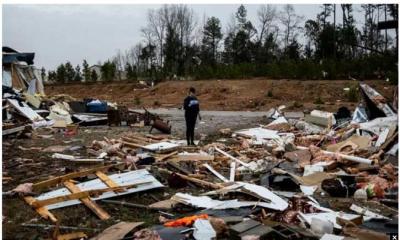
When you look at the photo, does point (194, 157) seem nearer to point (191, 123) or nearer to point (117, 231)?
point (191, 123)

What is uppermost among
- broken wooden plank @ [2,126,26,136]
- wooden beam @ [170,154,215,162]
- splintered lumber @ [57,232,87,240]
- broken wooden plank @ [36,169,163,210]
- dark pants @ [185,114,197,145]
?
dark pants @ [185,114,197,145]

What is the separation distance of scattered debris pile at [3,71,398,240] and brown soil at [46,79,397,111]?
47.7 ft

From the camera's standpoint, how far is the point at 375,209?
649 cm

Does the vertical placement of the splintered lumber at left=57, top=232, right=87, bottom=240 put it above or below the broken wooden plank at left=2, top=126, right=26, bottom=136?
below

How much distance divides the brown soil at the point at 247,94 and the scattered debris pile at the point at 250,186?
14.5 metres

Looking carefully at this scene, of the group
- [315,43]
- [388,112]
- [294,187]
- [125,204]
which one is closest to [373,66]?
[315,43]

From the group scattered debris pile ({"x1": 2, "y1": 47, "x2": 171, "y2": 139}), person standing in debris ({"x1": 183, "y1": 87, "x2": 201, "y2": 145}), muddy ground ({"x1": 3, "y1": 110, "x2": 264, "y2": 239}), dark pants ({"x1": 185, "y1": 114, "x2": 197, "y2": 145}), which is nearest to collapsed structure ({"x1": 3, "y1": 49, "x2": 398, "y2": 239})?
muddy ground ({"x1": 3, "y1": 110, "x2": 264, "y2": 239})

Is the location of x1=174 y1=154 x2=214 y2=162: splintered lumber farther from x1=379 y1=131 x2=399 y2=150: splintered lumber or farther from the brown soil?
the brown soil

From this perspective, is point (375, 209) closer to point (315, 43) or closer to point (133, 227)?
point (133, 227)

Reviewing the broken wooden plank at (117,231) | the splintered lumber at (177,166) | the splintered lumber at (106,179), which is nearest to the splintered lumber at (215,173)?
the splintered lumber at (177,166)

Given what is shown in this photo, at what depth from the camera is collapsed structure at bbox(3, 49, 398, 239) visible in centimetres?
525

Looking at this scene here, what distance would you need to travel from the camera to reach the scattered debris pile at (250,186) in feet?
17.2

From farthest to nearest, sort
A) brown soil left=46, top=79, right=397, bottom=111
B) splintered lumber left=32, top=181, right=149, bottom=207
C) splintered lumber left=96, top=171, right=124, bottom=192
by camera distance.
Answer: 1. brown soil left=46, top=79, right=397, bottom=111
2. splintered lumber left=96, top=171, right=124, bottom=192
3. splintered lumber left=32, top=181, right=149, bottom=207

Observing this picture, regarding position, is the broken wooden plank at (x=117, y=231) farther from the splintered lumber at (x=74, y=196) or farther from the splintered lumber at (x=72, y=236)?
the splintered lumber at (x=74, y=196)
